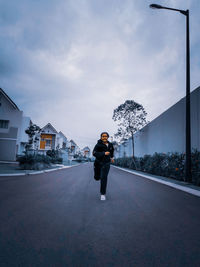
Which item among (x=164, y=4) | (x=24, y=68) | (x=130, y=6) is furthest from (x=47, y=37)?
(x=164, y=4)

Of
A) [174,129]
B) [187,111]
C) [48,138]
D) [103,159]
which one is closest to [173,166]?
[174,129]

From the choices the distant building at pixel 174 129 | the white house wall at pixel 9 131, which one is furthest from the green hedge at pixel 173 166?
the white house wall at pixel 9 131

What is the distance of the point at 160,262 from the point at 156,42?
15861 mm

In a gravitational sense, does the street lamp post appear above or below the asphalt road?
above

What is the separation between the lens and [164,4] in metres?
9.62

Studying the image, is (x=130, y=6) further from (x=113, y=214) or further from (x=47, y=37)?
(x=113, y=214)

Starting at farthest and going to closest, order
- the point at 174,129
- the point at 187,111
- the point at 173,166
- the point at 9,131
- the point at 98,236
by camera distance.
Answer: the point at 9,131
the point at 174,129
the point at 173,166
the point at 187,111
the point at 98,236

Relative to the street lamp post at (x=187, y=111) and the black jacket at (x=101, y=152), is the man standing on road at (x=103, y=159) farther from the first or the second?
the street lamp post at (x=187, y=111)

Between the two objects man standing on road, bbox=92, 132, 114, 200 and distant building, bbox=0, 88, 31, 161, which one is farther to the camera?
distant building, bbox=0, 88, 31, 161

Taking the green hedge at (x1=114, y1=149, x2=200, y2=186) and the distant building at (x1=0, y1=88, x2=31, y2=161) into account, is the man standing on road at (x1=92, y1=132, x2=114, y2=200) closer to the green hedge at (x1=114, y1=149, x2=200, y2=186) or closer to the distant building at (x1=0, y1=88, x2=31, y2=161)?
the green hedge at (x1=114, y1=149, x2=200, y2=186)

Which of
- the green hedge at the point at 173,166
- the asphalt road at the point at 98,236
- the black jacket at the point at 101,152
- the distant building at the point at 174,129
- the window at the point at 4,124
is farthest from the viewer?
the window at the point at 4,124

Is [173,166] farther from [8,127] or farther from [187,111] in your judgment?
[8,127]

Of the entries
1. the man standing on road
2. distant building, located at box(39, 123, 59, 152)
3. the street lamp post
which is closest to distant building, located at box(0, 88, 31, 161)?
distant building, located at box(39, 123, 59, 152)

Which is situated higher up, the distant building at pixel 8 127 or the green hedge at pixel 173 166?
the distant building at pixel 8 127
